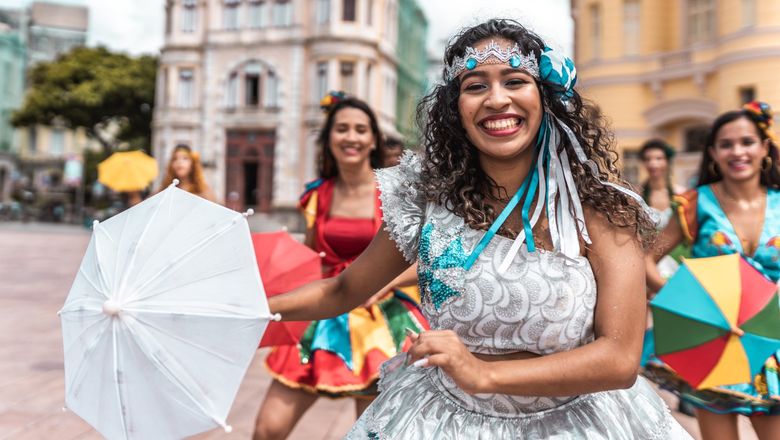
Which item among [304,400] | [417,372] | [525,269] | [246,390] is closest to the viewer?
[525,269]

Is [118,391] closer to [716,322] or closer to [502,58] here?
[502,58]

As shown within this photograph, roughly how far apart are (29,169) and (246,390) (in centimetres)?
5444

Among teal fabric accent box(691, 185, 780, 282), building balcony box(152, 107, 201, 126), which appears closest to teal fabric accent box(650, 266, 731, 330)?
teal fabric accent box(691, 185, 780, 282)

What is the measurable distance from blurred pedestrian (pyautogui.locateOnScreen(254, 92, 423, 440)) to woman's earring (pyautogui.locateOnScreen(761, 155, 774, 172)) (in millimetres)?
1744

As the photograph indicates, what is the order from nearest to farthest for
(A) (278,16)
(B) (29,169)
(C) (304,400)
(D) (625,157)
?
(C) (304,400)
(D) (625,157)
(A) (278,16)
(B) (29,169)

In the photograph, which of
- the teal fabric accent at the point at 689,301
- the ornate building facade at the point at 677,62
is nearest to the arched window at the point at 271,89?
the ornate building facade at the point at 677,62

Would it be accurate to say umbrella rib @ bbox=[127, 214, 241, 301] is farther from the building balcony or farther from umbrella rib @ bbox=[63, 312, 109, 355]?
the building balcony

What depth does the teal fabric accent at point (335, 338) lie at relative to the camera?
347 cm

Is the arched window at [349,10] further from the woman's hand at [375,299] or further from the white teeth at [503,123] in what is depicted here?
the white teeth at [503,123]

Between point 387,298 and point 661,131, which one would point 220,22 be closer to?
point 661,131

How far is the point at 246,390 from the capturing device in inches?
219

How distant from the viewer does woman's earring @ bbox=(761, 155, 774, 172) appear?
3421 mm

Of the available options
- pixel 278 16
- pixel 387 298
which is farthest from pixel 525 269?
pixel 278 16

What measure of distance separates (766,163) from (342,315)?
214 cm
